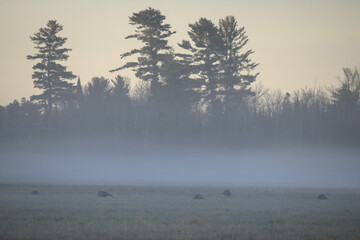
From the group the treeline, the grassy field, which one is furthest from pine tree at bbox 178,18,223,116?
the grassy field

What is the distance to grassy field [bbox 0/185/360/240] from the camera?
15.9 m

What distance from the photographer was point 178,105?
66.2m

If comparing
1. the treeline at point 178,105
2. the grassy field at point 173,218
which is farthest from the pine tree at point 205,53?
the grassy field at point 173,218

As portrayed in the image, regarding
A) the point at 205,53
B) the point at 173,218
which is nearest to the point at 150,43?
the point at 205,53

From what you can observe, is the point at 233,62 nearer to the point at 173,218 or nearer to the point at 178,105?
the point at 178,105

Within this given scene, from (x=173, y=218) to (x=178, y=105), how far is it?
155ft

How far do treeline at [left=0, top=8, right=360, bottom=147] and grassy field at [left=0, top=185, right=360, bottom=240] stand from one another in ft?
128

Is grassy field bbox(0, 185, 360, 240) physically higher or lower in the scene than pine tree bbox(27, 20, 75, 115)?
lower

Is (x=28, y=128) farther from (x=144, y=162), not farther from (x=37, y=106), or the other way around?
(x=144, y=162)

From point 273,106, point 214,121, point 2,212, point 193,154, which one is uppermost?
point 273,106

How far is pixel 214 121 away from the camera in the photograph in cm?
7219

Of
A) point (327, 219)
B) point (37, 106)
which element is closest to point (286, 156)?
point (37, 106)

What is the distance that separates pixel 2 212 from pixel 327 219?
13902 mm

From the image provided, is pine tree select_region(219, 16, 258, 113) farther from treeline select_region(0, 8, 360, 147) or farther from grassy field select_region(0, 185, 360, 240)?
grassy field select_region(0, 185, 360, 240)
